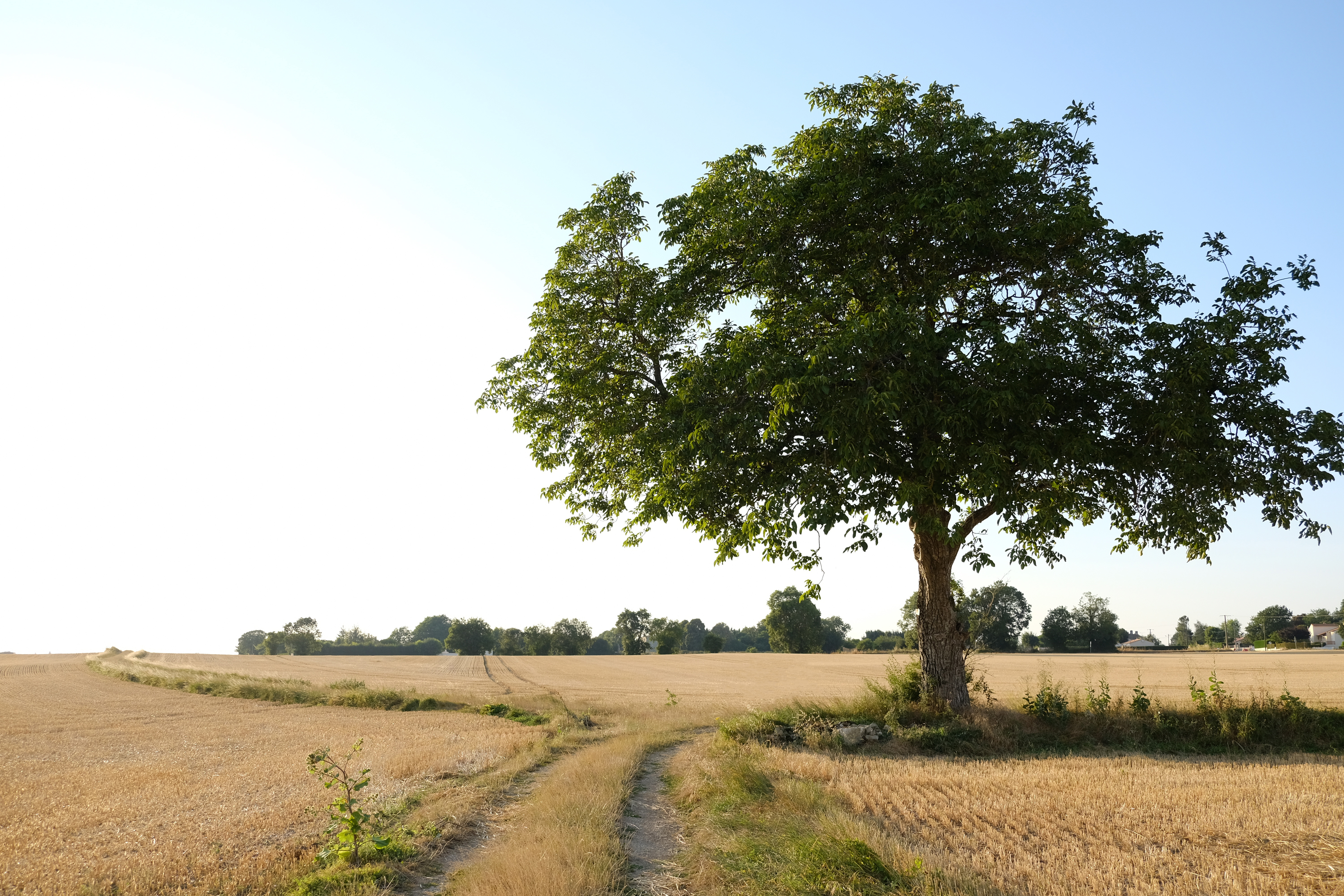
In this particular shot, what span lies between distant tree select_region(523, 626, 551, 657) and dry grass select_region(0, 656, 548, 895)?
8972 cm

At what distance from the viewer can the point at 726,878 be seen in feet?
23.6

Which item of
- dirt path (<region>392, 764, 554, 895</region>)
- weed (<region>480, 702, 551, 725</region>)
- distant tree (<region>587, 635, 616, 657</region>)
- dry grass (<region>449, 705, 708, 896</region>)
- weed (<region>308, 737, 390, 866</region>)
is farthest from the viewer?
distant tree (<region>587, 635, 616, 657</region>)

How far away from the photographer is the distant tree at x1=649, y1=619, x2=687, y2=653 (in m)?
114

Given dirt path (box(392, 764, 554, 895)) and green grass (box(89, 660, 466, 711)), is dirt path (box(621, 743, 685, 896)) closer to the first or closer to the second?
dirt path (box(392, 764, 554, 895))

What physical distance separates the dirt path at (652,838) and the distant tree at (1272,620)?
189 m

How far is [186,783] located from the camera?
13867 millimetres


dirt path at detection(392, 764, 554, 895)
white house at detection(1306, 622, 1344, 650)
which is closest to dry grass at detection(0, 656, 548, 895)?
dirt path at detection(392, 764, 554, 895)

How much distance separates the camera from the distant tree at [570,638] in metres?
121

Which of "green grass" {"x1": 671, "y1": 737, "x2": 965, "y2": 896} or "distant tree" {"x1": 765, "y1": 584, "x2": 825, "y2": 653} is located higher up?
"green grass" {"x1": 671, "y1": 737, "x2": 965, "y2": 896}

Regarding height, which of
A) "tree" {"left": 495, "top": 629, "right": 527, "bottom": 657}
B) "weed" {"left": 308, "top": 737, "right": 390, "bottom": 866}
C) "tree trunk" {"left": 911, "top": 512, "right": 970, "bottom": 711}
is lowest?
"tree" {"left": 495, "top": 629, "right": 527, "bottom": 657}

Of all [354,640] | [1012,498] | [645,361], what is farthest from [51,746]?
[354,640]

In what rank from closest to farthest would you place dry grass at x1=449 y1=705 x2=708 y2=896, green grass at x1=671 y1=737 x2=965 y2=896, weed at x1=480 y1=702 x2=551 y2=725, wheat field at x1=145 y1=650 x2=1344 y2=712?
green grass at x1=671 y1=737 x2=965 y2=896
dry grass at x1=449 y1=705 x2=708 y2=896
weed at x1=480 y1=702 x2=551 y2=725
wheat field at x1=145 y1=650 x2=1344 y2=712

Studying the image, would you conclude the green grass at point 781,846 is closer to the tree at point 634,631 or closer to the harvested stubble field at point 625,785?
the harvested stubble field at point 625,785

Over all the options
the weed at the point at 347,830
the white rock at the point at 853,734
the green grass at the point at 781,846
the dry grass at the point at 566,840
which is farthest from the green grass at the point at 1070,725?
the weed at the point at 347,830
